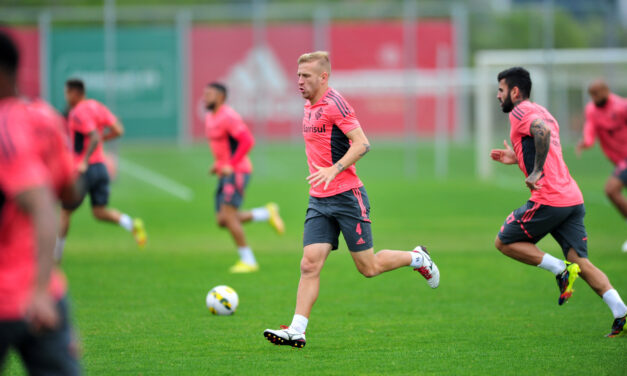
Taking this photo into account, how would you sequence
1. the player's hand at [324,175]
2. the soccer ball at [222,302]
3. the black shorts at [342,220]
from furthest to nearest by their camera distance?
the soccer ball at [222,302]
the black shorts at [342,220]
the player's hand at [324,175]

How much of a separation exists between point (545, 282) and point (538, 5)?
1908 cm

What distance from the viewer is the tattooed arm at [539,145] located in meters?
6.89

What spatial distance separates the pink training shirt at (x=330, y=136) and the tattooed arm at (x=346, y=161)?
11 centimetres

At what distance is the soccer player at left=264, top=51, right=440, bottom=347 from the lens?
22.0ft

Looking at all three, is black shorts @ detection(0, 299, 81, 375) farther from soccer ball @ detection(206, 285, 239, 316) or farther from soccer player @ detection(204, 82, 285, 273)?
soccer player @ detection(204, 82, 285, 273)

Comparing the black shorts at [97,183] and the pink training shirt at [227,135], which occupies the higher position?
the pink training shirt at [227,135]

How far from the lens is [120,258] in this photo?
12305 mm

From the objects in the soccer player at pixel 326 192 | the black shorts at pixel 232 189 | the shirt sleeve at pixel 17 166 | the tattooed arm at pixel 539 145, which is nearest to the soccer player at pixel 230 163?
the black shorts at pixel 232 189

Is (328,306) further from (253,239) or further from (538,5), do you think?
(538,5)

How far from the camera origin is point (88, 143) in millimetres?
10898

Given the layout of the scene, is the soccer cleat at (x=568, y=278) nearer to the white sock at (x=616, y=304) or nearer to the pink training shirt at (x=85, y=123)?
the white sock at (x=616, y=304)

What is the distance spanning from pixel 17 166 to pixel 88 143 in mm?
7621

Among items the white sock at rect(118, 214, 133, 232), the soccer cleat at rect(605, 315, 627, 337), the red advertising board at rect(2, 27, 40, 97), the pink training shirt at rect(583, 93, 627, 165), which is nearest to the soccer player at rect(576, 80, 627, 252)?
the pink training shirt at rect(583, 93, 627, 165)

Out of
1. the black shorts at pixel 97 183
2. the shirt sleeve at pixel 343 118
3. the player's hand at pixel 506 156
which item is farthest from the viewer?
the black shorts at pixel 97 183
